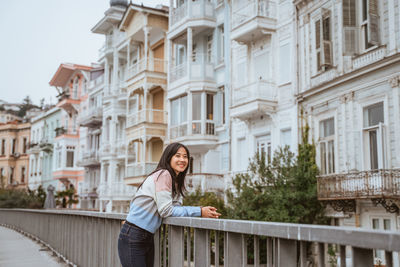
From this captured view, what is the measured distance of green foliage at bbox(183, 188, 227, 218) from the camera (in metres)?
24.1

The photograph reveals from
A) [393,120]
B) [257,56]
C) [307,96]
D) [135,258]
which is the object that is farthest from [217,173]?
[135,258]

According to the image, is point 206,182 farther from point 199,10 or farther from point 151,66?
point 151,66

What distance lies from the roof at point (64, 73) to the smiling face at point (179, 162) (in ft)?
169

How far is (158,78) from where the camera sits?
3416cm

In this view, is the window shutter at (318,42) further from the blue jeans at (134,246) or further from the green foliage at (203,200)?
the blue jeans at (134,246)

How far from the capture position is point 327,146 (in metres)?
20.2

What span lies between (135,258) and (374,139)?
46.4ft

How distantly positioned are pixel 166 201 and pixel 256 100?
18487mm

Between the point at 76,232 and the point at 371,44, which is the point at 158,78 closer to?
the point at 371,44

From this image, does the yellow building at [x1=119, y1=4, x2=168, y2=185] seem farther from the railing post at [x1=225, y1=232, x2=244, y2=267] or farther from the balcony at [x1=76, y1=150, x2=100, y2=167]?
the railing post at [x1=225, y1=232, x2=244, y2=267]

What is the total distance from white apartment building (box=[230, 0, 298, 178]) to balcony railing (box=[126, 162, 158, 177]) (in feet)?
27.7

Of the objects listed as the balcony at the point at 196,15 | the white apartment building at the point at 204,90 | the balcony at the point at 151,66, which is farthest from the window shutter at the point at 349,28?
the balcony at the point at 151,66

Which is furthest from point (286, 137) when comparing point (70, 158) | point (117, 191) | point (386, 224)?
point (70, 158)

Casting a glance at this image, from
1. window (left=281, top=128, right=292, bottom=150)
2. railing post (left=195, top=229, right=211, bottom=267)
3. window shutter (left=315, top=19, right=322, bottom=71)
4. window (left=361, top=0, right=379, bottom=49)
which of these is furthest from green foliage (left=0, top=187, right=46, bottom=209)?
railing post (left=195, top=229, right=211, bottom=267)
